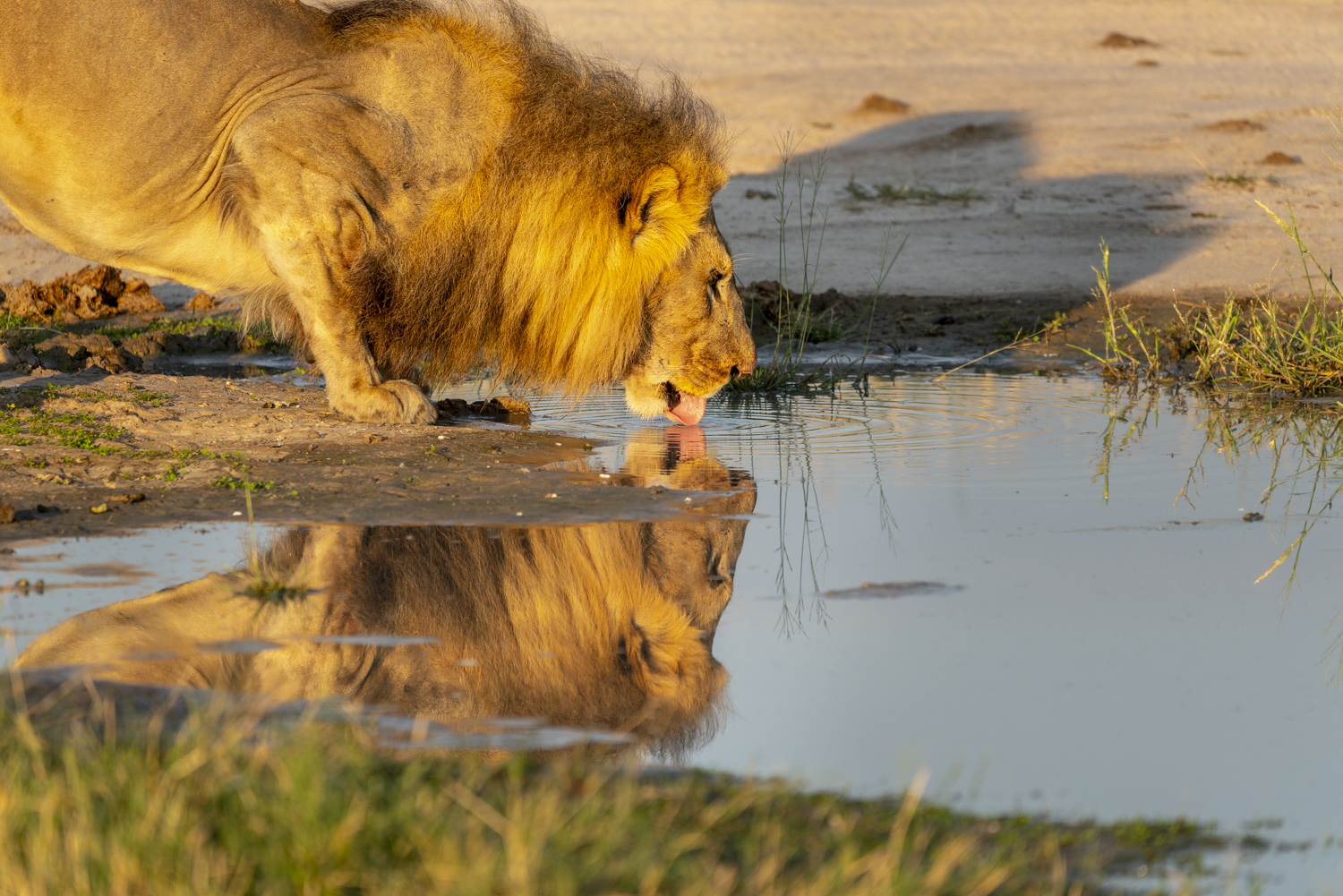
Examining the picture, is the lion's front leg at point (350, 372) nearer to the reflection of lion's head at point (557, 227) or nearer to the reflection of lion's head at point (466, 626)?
the reflection of lion's head at point (557, 227)

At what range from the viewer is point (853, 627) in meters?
4.28

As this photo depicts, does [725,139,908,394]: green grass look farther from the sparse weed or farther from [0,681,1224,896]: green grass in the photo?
the sparse weed

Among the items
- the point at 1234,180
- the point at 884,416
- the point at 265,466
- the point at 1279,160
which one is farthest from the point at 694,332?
the point at 1279,160

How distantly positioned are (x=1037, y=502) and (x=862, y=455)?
1.05 metres

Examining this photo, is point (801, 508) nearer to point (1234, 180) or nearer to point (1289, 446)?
point (1289, 446)

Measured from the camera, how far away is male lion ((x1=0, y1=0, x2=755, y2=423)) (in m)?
6.47

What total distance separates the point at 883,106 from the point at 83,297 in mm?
13481

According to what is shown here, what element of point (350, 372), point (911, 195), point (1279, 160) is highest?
point (1279, 160)

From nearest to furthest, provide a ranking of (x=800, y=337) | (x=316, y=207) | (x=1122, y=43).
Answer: (x=316, y=207) → (x=800, y=337) → (x=1122, y=43)

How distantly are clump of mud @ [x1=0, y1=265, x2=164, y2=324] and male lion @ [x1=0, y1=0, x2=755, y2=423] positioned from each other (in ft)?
10.8

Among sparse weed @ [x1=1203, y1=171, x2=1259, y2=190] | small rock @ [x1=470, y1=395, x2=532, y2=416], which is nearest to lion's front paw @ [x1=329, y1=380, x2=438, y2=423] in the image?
small rock @ [x1=470, y1=395, x2=532, y2=416]

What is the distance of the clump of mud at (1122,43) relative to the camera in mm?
29383

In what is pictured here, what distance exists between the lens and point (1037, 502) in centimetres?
582

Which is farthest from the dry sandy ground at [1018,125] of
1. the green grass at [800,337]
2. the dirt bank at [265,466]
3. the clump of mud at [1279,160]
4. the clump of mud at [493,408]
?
the dirt bank at [265,466]
